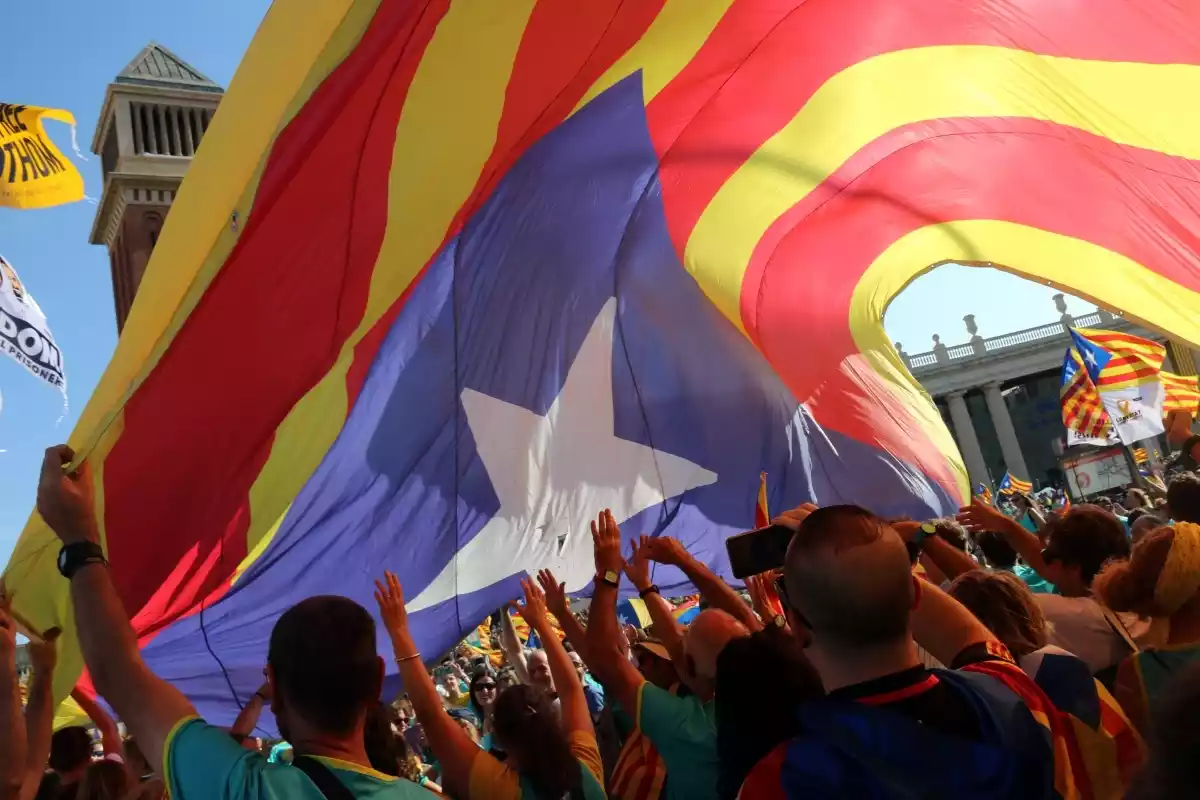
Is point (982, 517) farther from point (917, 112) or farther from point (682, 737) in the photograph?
point (917, 112)

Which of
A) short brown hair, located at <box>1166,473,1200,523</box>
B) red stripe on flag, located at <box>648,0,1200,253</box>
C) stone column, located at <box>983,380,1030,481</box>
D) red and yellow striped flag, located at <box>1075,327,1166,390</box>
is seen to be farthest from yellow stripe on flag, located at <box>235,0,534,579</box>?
stone column, located at <box>983,380,1030,481</box>

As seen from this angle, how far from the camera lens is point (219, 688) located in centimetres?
358

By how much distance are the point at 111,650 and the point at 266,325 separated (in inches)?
51.5

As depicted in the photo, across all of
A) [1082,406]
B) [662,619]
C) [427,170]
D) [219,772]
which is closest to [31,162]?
[427,170]

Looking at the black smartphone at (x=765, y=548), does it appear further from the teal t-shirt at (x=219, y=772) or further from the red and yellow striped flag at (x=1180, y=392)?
the red and yellow striped flag at (x=1180, y=392)

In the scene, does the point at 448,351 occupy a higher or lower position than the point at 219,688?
higher

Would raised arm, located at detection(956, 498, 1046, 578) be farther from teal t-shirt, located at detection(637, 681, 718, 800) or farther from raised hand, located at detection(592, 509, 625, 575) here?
teal t-shirt, located at detection(637, 681, 718, 800)

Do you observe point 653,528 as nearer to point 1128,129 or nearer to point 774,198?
point 774,198

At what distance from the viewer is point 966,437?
4991cm

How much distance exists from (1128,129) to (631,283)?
1.82 meters

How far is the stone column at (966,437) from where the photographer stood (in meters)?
49.6

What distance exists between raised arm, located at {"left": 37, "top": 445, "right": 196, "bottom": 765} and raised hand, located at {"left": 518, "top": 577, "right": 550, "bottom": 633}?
146 centimetres

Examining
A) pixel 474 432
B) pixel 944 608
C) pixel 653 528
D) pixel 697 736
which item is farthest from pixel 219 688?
pixel 944 608

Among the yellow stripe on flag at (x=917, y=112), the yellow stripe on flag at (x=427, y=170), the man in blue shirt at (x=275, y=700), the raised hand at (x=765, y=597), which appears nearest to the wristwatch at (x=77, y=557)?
the man in blue shirt at (x=275, y=700)
